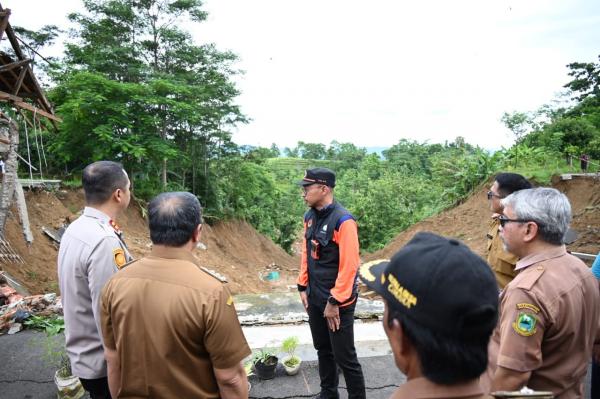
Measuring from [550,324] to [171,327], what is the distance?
5.21 ft

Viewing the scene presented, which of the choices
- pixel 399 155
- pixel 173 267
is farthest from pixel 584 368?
pixel 399 155

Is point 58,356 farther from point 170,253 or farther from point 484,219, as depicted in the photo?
point 484,219

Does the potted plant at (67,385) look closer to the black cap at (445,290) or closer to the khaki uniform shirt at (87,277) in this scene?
the khaki uniform shirt at (87,277)

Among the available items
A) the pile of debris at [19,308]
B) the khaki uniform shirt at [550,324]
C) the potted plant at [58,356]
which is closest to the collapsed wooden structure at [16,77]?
the pile of debris at [19,308]

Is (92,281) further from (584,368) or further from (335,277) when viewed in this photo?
(584,368)

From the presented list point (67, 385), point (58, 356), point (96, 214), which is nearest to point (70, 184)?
point (58, 356)

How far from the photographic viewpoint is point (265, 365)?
10.3 ft

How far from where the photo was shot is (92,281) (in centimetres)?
193

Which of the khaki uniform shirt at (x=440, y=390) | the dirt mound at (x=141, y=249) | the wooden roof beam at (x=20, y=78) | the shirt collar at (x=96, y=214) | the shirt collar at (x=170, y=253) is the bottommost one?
the dirt mound at (x=141, y=249)

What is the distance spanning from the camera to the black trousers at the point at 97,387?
211cm

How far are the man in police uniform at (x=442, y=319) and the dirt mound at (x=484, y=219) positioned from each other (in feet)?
31.7

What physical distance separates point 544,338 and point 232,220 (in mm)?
15873

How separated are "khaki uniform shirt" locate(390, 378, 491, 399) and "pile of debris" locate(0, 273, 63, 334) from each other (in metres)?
4.60

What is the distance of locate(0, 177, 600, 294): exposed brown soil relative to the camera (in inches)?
294
